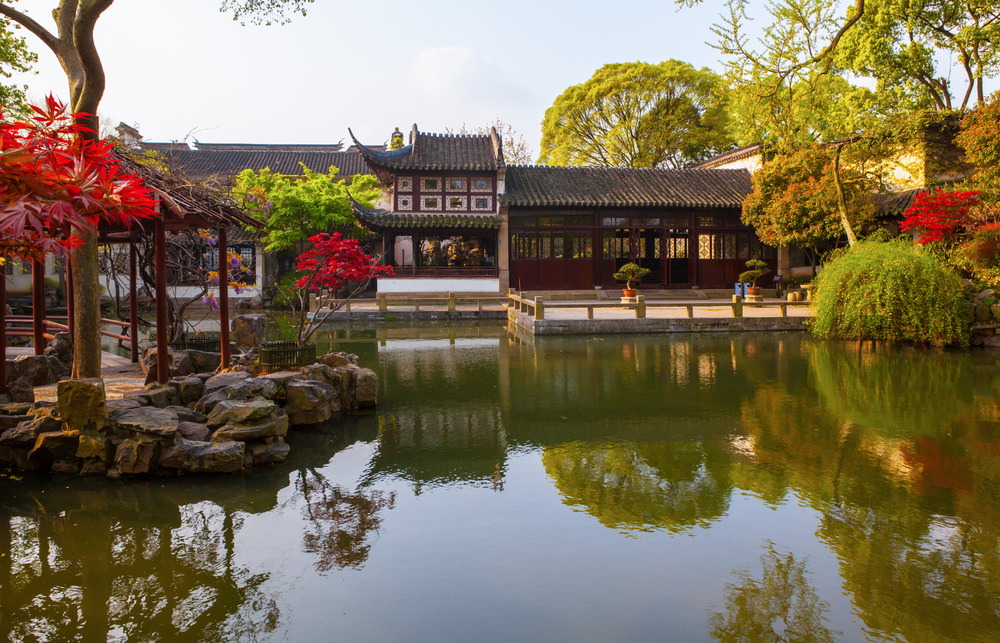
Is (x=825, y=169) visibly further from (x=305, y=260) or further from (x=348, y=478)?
(x=348, y=478)

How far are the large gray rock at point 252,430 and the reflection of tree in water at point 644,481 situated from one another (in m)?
2.23

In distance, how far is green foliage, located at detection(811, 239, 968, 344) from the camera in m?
12.1

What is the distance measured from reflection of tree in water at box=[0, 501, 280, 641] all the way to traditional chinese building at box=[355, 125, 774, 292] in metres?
17.4

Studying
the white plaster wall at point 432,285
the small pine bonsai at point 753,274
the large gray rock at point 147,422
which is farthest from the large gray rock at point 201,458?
the small pine bonsai at point 753,274

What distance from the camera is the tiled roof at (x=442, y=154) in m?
21.9

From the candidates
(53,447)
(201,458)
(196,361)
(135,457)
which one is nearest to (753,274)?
(196,361)

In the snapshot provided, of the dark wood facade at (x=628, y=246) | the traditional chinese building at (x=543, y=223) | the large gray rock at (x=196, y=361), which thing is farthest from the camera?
the dark wood facade at (x=628, y=246)

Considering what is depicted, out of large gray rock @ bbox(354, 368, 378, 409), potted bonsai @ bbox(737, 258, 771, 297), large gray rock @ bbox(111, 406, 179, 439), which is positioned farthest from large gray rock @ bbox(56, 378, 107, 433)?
potted bonsai @ bbox(737, 258, 771, 297)

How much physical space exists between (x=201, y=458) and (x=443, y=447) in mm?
1924

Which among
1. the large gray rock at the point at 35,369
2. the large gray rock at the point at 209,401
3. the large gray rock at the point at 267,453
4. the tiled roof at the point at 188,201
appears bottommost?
the large gray rock at the point at 267,453

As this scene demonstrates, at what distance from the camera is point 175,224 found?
24.8 ft

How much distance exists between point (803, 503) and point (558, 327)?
9988 millimetres

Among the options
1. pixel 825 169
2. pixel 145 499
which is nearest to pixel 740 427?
pixel 145 499

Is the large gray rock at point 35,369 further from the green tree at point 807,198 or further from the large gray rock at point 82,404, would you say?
the green tree at point 807,198
